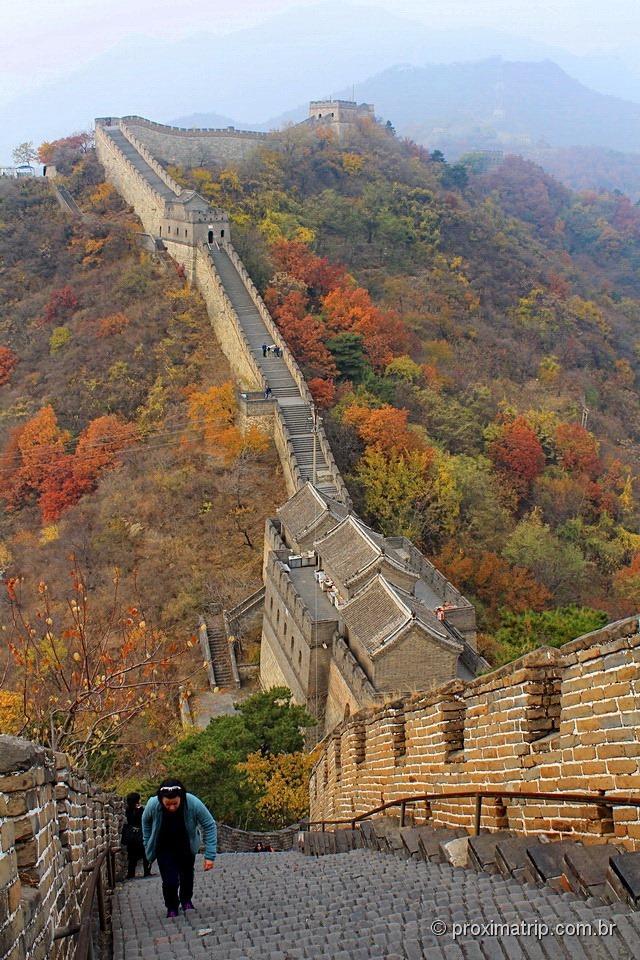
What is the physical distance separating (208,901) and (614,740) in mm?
4094

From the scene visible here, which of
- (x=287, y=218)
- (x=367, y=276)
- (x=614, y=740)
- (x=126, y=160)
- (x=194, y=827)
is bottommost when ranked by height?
(x=194, y=827)

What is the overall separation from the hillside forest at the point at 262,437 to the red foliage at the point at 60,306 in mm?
191

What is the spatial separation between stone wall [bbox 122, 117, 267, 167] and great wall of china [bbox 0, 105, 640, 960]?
2143 inches

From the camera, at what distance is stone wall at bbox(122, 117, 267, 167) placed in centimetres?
5925

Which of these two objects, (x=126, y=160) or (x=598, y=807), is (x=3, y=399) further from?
(x=598, y=807)

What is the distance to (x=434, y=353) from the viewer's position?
46.6m

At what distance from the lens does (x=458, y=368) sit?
46781 millimetres

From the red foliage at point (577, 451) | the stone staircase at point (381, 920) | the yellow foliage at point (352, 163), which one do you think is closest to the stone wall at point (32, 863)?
the stone staircase at point (381, 920)

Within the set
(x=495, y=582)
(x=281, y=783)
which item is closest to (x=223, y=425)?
(x=495, y=582)

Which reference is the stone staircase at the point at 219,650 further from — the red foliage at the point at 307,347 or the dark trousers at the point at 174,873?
the dark trousers at the point at 174,873

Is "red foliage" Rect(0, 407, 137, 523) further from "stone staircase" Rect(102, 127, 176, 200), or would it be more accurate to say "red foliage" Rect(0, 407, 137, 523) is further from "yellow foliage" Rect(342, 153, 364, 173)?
"yellow foliage" Rect(342, 153, 364, 173)

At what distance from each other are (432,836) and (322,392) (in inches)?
1174

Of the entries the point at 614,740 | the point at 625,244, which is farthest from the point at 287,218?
the point at 625,244
